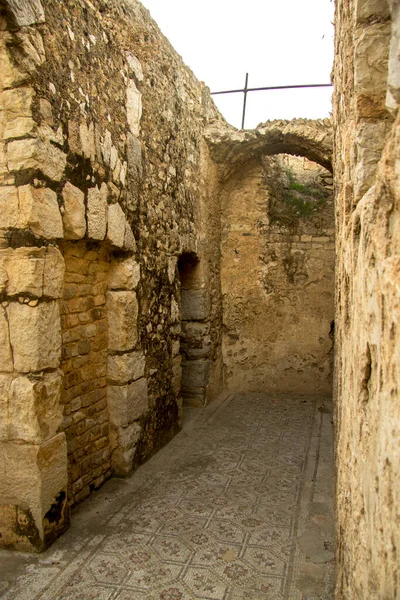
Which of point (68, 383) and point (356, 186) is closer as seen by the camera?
point (356, 186)

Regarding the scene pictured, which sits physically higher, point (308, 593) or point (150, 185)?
point (150, 185)

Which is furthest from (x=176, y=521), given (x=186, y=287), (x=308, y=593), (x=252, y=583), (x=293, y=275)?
(x=293, y=275)

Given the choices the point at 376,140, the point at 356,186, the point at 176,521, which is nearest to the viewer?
the point at 376,140

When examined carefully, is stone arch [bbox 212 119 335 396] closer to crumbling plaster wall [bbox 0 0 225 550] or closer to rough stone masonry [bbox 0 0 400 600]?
rough stone masonry [bbox 0 0 400 600]

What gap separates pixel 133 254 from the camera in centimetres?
413

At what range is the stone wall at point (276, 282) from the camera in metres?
6.91

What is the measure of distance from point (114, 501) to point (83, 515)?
0.90 feet

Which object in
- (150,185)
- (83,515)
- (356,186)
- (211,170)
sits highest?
(211,170)

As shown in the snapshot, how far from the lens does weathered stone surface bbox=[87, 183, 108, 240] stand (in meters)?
3.45

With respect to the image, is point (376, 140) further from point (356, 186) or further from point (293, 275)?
point (293, 275)

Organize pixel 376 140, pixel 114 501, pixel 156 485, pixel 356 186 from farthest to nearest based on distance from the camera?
pixel 156 485
pixel 114 501
pixel 356 186
pixel 376 140

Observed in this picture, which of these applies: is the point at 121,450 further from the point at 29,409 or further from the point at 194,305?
the point at 194,305

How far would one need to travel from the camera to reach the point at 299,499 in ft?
12.1

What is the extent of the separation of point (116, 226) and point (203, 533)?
7.38ft
